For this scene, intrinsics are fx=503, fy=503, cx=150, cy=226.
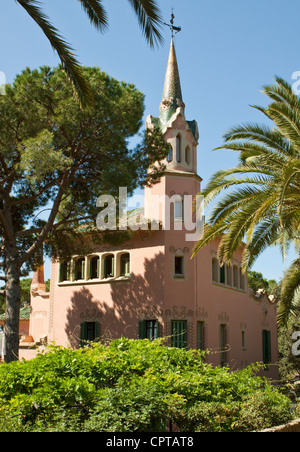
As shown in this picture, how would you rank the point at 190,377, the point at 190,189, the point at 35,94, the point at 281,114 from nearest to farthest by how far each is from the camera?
the point at 190,377
the point at 281,114
the point at 35,94
the point at 190,189

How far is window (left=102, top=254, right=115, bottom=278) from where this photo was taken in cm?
2205

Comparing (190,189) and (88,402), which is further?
(190,189)

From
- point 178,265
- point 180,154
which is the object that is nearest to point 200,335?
point 178,265

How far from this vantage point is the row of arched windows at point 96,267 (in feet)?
71.5

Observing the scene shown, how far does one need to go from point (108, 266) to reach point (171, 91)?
856 cm

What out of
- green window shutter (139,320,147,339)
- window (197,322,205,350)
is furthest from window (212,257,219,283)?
green window shutter (139,320,147,339)

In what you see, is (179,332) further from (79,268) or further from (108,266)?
(79,268)

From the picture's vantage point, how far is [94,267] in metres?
22.9

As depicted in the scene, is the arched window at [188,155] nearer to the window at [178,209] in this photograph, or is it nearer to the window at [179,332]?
the window at [178,209]

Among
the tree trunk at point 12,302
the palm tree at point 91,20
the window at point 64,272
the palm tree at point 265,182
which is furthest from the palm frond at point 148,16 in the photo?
the window at point 64,272

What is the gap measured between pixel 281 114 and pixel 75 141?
27.7ft

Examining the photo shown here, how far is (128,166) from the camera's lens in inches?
724

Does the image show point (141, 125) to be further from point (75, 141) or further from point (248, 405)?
point (248, 405)
